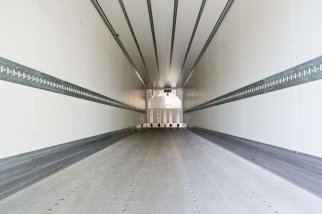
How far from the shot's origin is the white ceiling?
4.84 m

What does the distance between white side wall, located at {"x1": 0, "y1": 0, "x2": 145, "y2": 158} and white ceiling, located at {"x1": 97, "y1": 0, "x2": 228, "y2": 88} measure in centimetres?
68

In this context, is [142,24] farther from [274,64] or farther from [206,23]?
[274,64]

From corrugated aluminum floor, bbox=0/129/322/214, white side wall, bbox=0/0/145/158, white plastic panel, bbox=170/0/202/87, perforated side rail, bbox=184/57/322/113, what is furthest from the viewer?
white plastic panel, bbox=170/0/202/87

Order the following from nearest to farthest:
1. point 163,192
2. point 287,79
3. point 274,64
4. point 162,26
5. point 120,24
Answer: point 163,192
point 287,79
point 274,64
point 120,24
point 162,26

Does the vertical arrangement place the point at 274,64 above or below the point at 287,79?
above

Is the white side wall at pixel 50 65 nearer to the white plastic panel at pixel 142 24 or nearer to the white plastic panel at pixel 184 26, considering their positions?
the white plastic panel at pixel 142 24

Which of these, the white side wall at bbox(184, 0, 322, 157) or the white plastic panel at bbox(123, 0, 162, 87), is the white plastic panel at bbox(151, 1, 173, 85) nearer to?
the white plastic panel at bbox(123, 0, 162, 87)

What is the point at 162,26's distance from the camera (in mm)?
5953

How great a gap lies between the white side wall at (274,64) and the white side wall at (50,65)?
2.67 m

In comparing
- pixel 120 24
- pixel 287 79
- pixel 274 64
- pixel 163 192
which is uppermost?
pixel 120 24

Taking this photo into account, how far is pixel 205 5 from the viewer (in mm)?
4848

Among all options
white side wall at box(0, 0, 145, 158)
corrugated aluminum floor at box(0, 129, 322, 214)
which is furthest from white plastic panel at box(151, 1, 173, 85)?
corrugated aluminum floor at box(0, 129, 322, 214)

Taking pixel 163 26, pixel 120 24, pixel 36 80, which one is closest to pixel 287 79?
pixel 36 80

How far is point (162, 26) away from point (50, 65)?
3841 mm
